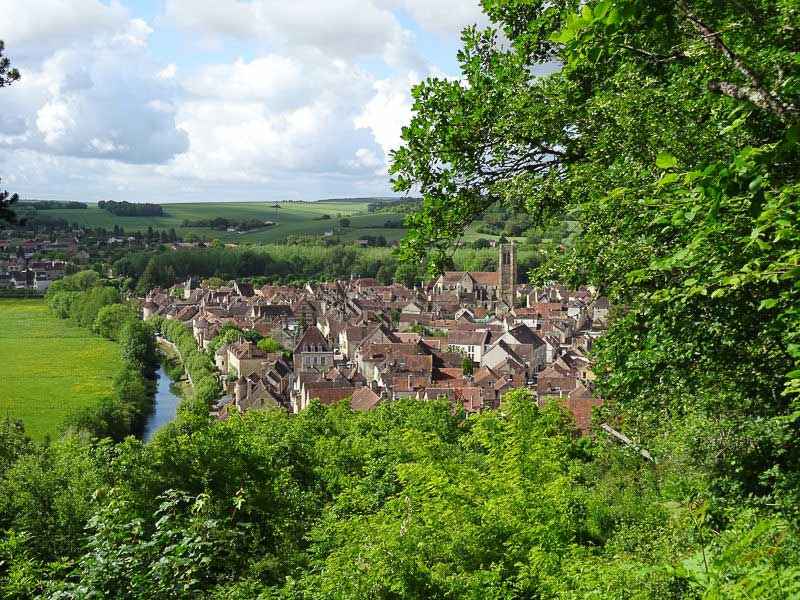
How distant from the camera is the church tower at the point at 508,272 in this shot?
388ft

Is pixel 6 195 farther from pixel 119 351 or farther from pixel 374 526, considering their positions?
pixel 119 351

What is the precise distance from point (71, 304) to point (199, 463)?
341 ft

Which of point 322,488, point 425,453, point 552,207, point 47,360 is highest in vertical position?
point 552,207

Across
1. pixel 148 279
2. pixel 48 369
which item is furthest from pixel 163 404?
pixel 148 279

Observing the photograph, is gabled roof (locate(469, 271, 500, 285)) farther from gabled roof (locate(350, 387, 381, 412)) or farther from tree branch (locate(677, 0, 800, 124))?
tree branch (locate(677, 0, 800, 124))

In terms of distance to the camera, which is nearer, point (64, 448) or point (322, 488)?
point (64, 448)

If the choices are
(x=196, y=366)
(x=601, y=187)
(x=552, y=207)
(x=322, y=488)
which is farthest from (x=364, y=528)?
(x=196, y=366)

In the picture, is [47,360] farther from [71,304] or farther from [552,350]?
[552,350]

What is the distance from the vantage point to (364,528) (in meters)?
13.8

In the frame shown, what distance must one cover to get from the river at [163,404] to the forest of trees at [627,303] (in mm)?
38666

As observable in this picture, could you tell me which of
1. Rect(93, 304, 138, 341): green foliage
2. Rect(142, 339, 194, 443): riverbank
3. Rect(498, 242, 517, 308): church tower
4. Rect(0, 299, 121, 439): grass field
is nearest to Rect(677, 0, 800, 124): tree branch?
Rect(142, 339, 194, 443): riverbank

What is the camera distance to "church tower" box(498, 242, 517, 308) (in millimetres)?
118125

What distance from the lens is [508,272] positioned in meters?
121

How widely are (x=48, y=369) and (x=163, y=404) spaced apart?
18385 millimetres
